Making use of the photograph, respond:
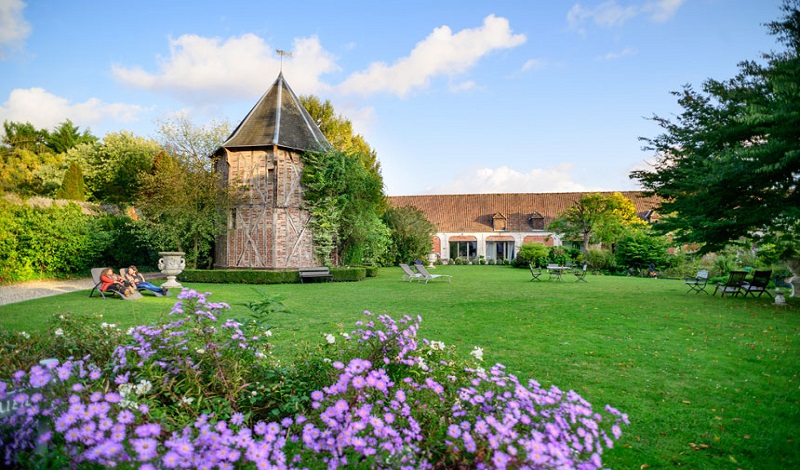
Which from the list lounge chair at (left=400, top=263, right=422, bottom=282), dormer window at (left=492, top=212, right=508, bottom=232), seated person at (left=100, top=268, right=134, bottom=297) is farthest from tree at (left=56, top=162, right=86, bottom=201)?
dormer window at (left=492, top=212, right=508, bottom=232)

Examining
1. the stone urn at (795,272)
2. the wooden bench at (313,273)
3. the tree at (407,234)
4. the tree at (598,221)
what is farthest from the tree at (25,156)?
the stone urn at (795,272)

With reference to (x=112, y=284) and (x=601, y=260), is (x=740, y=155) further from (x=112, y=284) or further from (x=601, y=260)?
(x=601, y=260)

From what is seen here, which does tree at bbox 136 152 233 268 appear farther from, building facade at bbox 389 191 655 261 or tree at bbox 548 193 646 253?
tree at bbox 548 193 646 253

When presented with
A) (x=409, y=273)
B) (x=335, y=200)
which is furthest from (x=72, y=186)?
(x=409, y=273)

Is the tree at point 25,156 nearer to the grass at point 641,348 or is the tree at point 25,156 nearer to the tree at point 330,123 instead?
the tree at point 330,123

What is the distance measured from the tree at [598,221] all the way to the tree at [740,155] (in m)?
17.1

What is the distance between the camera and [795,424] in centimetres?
380

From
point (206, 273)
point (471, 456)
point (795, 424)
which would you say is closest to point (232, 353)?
point (471, 456)

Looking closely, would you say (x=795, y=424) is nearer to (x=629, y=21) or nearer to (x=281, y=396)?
(x=281, y=396)

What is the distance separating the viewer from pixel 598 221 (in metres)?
30.8

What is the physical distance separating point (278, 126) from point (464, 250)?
2425cm

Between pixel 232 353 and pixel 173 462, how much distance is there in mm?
1426

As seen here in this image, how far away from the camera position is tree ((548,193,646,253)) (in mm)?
30703

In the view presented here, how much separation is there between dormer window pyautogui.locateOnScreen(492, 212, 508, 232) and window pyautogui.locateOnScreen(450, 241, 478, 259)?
2.40 metres
